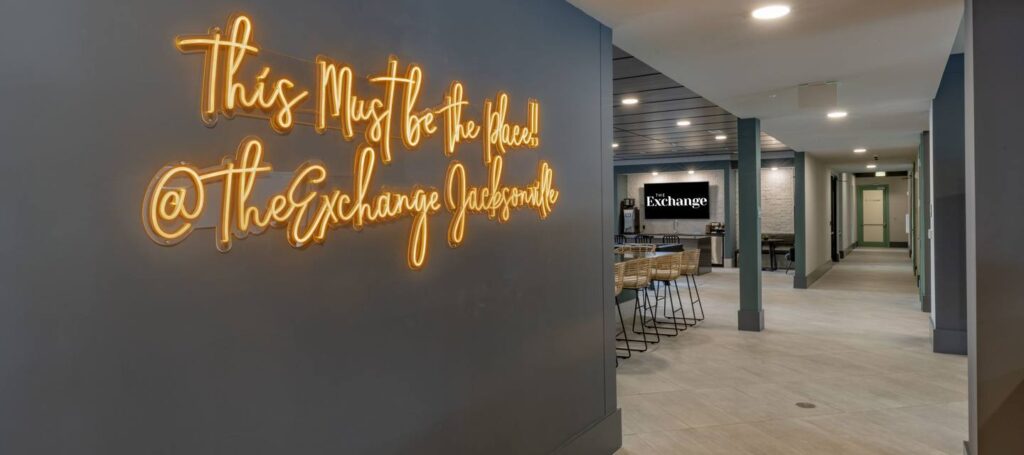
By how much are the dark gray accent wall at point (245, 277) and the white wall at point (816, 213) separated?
9853mm

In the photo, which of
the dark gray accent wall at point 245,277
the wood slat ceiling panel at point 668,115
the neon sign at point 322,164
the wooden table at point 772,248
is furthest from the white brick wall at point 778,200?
the neon sign at point 322,164

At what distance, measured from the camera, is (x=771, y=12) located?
3402 mm

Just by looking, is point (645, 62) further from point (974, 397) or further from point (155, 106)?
point (155, 106)

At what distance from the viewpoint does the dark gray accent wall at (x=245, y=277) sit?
1245 millimetres

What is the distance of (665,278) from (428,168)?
16.6 ft

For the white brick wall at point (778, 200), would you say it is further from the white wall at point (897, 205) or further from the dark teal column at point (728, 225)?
the white wall at point (897, 205)

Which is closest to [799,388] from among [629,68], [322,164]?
[629,68]

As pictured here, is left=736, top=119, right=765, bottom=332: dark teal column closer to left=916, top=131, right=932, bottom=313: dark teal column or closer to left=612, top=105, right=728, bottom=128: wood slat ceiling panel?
left=612, top=105, right=728, bottom=128: wood slat ceiling panel

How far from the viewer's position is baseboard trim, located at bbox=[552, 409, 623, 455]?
3246 millimetres

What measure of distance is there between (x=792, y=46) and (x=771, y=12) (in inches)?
32.0

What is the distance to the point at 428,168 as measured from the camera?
2264 mm

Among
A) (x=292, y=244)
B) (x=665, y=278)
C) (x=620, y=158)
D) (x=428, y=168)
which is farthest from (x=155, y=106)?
(x=620, y=158)

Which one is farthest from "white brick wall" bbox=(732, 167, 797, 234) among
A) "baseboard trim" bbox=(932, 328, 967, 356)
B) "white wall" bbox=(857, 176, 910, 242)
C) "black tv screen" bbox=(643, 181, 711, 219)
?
"white wall" bbox=(857, 176, 910, 242)

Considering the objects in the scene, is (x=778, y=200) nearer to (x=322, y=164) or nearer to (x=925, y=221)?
(x=925, y=221)
